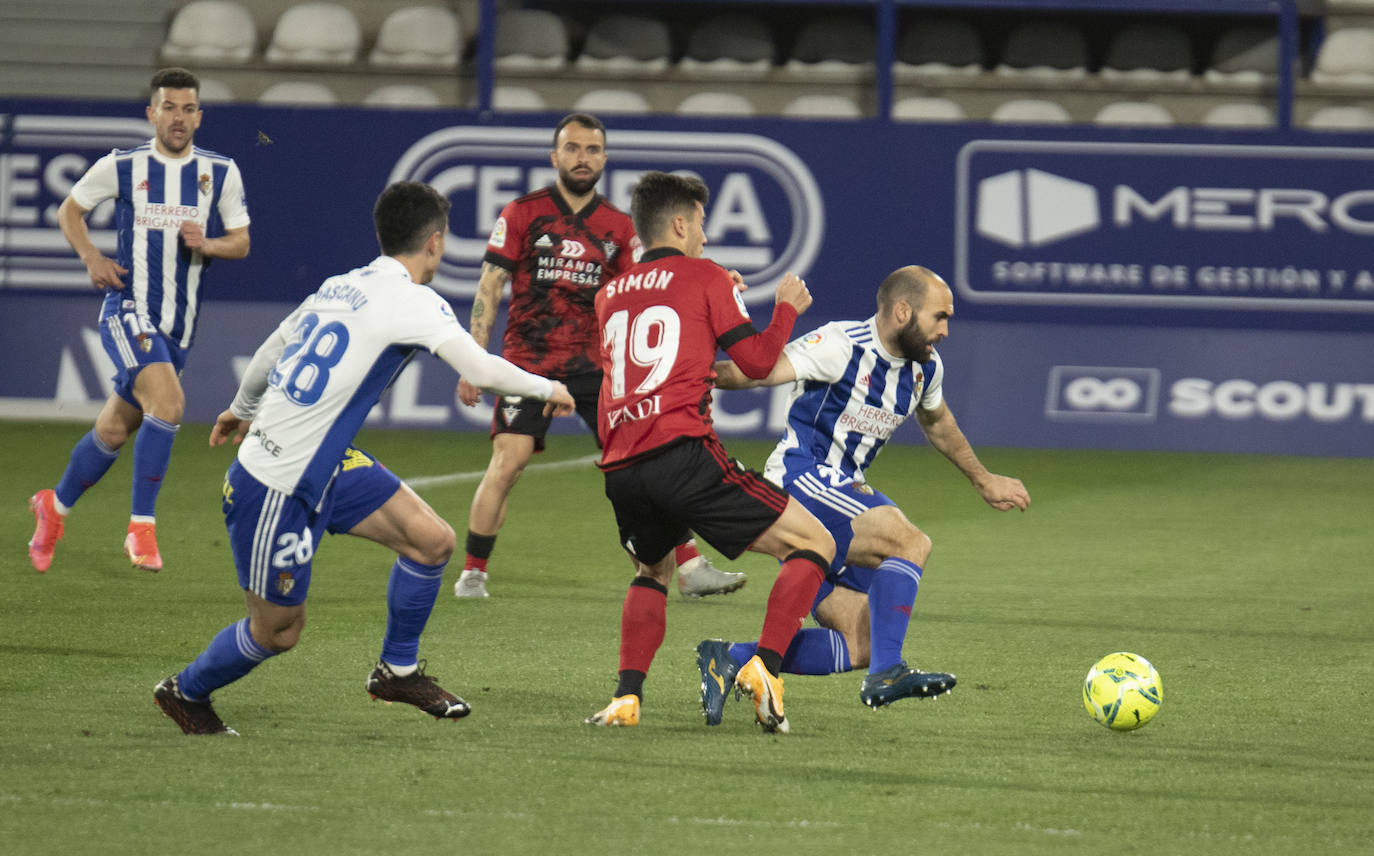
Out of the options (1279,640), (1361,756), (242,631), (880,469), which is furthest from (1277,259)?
(242,631)

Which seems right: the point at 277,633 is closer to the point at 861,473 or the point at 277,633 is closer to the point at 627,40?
the point at 861,473

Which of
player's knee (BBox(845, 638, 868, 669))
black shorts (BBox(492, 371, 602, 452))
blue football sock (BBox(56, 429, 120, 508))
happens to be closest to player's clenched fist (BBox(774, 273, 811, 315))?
player's knee (BBox(845, 638, 868, 669))

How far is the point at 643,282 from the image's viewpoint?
512 centimetres

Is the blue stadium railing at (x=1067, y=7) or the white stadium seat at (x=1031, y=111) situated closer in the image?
the blue stadium railing at (x=1067, y=7)

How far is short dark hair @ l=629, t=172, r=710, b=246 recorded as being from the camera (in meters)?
5.15

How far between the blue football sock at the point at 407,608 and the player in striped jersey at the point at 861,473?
0.79 metres

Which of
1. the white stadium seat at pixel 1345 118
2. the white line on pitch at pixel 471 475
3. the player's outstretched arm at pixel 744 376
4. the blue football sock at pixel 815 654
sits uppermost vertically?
the white stadium seat at pixel 1345 118

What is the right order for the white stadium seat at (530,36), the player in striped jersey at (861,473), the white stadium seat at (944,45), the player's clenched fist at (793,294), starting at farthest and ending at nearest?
the white stadium seat at (944,45) < the white stadium seat at (530,36) < the player in striped jersey at (861,473) < the player's clenched fist at (793,294)

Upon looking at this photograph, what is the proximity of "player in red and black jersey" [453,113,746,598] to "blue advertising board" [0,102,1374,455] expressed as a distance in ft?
16.5

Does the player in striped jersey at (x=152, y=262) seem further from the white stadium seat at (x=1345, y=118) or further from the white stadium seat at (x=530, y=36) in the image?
the white stadium seat at (x=1345, y=118)

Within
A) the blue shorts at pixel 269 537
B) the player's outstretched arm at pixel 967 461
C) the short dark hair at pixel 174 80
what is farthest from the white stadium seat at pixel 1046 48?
the blue shorts at pixel 269 537

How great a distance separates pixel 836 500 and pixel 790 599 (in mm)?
517

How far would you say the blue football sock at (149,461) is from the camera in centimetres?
763

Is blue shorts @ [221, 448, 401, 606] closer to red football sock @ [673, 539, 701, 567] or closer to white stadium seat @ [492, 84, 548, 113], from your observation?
red football sock @ [673, 539, 701, 567]
